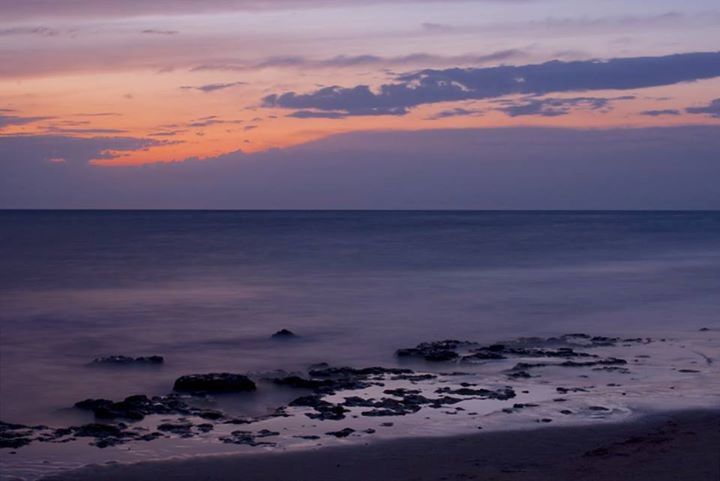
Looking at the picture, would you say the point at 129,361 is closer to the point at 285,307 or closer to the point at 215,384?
the point at 215,384

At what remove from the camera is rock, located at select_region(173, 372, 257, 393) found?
18.9 meters

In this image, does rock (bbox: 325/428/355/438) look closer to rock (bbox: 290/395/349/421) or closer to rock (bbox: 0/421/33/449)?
rock (bbox: 290/395/349/421)

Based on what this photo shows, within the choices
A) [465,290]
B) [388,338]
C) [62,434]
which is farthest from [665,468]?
[465,290]

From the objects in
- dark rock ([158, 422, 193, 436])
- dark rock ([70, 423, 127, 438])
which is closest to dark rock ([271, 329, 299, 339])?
dark rock ([158, 422, 193, 436])

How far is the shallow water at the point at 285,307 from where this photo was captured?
2281 cm

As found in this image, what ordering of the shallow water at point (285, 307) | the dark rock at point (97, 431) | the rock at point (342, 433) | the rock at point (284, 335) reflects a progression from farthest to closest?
1. the rock at point (284, 335)
2. the shallow water at point (285, 307)
3. the dark rock at point (97, 431)
4. the rock at point (342, 433)

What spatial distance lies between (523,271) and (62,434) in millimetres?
45100

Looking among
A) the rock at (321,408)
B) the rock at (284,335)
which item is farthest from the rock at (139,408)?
the rock at (284,335)

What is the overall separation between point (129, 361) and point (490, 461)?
12.6 meters

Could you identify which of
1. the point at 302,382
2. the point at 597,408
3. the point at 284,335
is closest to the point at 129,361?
the point at 302,382

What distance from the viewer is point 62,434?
1565 cm

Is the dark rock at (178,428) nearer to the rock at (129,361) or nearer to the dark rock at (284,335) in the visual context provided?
the rock at (129,361)

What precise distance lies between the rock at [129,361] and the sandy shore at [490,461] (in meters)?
9.95

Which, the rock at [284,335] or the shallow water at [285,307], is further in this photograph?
the rock at [284,335]
